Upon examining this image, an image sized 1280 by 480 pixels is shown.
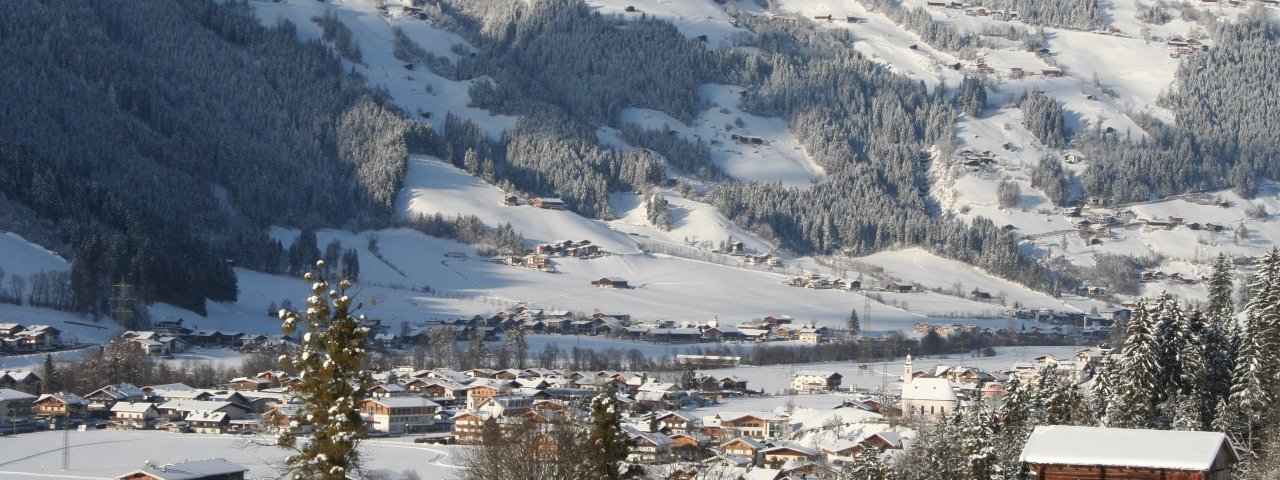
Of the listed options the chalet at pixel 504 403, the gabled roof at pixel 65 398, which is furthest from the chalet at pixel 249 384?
the chalet at pixel 504 403

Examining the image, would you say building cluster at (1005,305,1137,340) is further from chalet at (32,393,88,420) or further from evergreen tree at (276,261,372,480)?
evergreen tree at (276,261,372,480)

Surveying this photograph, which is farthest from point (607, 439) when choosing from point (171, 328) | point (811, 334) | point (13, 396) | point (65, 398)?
point (811, 334)

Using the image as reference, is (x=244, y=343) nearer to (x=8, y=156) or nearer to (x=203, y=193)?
(x=8, y=156)

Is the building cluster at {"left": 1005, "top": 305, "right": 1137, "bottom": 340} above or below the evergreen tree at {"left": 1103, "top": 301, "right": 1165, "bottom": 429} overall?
below

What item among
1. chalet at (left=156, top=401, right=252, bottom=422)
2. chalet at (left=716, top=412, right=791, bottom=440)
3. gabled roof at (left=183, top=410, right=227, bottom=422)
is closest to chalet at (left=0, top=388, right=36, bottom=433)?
chalet at (left=156, top=401, right=252, bottom=422)

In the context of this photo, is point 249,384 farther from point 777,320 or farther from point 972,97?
point 972,97
